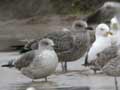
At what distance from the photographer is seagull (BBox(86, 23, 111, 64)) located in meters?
10.3

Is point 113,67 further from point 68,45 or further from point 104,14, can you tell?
point 104,14

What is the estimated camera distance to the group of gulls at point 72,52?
9.06 meters

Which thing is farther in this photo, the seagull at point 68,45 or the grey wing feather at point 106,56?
the seagull at point 68,45

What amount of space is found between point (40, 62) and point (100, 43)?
5.71 feet

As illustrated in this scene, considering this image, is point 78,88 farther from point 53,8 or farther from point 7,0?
point 7,0

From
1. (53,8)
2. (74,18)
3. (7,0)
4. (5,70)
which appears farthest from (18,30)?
(5,70)

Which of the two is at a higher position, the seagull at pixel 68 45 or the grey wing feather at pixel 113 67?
the seagull at pixel 68 45

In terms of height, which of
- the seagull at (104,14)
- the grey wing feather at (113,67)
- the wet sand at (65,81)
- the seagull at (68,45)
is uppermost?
the seagull at (104,14)

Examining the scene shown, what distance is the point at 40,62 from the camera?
9.36 metres

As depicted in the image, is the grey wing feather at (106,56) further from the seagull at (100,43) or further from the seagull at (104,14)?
the seagull at (104,14)

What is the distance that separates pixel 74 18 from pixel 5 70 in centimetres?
1373

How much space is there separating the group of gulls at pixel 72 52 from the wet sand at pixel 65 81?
0.17 m

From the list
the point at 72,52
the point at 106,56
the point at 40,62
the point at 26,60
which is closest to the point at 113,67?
the point at 106,56

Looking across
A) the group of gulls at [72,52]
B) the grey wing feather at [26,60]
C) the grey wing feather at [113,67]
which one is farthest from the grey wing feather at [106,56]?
the grey wing feather at [26,60]
